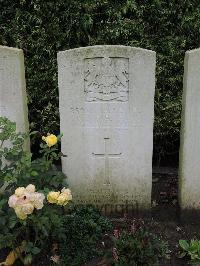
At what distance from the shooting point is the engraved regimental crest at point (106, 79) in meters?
3.28

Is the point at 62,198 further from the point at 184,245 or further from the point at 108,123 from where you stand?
the point at 184,245

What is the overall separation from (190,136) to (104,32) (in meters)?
1.69

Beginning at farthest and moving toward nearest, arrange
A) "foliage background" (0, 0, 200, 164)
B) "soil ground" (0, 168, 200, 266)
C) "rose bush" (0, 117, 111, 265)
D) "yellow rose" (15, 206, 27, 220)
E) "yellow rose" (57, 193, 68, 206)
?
"foliage background" (0, 0, 200, 164) < "soil ground" (0, 168, 200, 266) < "rose bush" (0, 117, 111, 265) < "yellow rose" (57, 193, 68, 206) < "yellow rose" (15, 206, 27, 220)

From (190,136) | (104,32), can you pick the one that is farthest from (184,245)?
(104,32)

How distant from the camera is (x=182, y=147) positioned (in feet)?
11.4

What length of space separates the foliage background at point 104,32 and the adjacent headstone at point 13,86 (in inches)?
47.6

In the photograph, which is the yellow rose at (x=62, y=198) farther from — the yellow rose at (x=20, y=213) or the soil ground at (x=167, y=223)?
the soil ground at (x=167, y=223)

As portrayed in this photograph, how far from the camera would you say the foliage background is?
4.39 meters

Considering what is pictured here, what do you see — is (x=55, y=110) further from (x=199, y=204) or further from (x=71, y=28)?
(x=199, y=204)

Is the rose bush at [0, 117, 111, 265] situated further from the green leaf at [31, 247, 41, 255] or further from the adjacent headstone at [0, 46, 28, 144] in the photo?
the adjacent headstone at [0, 46, 28, 144]

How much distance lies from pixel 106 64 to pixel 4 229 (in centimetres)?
150

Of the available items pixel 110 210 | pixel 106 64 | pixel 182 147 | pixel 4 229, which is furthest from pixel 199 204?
pixel 4 229

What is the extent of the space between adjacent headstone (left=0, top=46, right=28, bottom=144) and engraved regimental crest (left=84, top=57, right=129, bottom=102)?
1.77ft

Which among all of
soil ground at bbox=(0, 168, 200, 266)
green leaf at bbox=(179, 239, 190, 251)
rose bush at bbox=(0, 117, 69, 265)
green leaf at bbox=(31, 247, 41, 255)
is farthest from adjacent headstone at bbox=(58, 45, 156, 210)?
green leaf at bbox=(31, 247, 41, 255)
